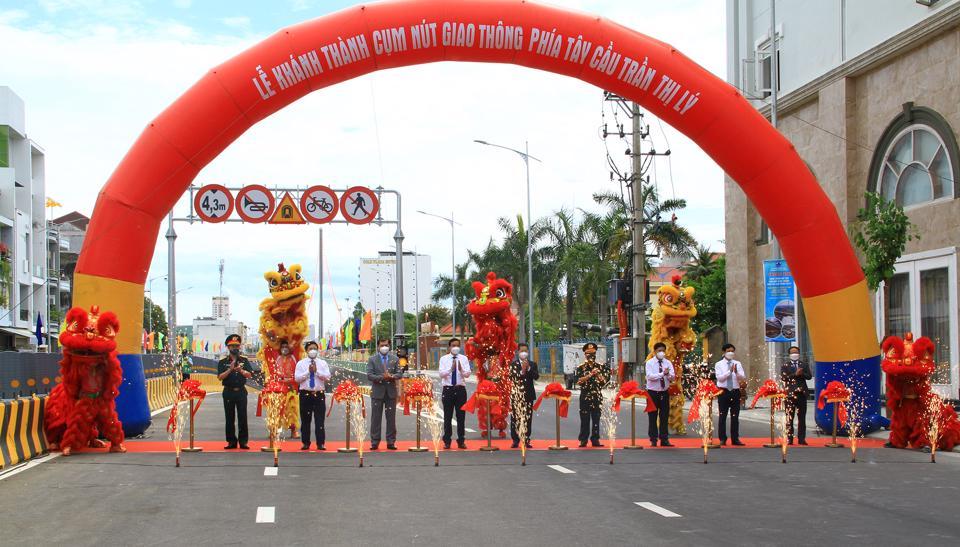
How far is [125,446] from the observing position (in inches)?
640

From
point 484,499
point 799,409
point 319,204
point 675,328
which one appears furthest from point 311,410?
point 319,204

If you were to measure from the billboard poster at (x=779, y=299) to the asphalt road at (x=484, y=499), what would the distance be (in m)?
8.98

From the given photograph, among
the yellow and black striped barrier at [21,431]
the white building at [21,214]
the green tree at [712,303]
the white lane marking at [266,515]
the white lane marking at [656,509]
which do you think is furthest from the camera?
the white building at [21,214]

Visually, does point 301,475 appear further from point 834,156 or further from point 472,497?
point 834,156

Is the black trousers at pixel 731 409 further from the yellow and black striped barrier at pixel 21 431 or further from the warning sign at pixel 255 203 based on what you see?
the warning sign at pixel 255 203

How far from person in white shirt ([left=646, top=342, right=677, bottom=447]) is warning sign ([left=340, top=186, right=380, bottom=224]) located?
12142 millimetres

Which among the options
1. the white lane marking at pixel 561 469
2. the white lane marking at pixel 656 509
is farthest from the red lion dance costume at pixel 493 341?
the white lane marking at pixel 656 509

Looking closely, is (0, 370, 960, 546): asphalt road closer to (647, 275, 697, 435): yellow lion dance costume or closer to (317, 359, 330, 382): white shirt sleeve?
(317, 359, 330, 382): white shirt sleeve

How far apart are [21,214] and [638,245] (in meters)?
37.6

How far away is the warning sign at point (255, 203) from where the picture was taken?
1052 inches

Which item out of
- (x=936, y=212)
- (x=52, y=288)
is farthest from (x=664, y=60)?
(x=52, y=288)

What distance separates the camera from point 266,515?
31.7ft

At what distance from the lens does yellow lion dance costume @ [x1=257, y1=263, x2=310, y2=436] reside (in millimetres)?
18484

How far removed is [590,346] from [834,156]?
1357cm
